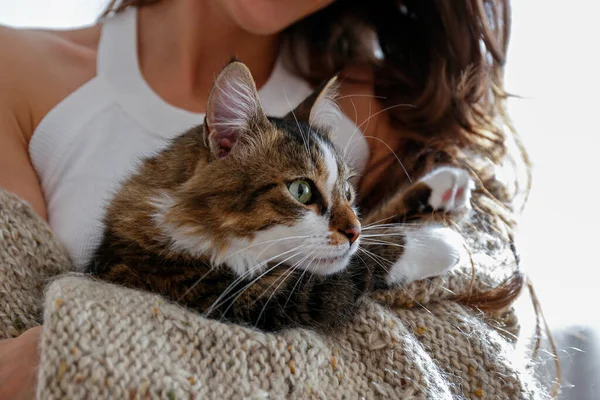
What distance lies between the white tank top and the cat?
12.2 inches

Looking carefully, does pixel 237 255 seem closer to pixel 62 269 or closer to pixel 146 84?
pixel 62 269

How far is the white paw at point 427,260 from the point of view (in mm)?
996

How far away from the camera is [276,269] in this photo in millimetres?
952

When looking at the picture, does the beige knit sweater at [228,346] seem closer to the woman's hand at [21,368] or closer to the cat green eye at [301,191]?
the woman's hand at [21,368]

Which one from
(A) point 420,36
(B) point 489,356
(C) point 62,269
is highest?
(A) point 420,36

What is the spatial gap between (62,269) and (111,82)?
599 millimetres

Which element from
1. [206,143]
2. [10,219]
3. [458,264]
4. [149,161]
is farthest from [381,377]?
[10,219]

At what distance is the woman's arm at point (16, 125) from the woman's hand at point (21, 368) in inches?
21.4

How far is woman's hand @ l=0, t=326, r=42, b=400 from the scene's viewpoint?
740 millimetres

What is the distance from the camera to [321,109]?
1215 millimetres

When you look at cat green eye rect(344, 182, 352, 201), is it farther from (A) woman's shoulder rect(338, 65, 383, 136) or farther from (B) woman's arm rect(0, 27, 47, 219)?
(B) woman's arm rect(0, 27, 47, 219)

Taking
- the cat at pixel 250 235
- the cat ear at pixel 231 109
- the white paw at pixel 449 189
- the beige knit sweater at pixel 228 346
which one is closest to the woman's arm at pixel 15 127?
the beige knit sweater at pixel 228 346

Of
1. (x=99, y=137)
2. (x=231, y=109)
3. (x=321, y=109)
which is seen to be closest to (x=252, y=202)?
(x=231, y=109)

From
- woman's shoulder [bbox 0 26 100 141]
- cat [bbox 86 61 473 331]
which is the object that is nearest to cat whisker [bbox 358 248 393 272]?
cat [bbox 86 61 473 331]
